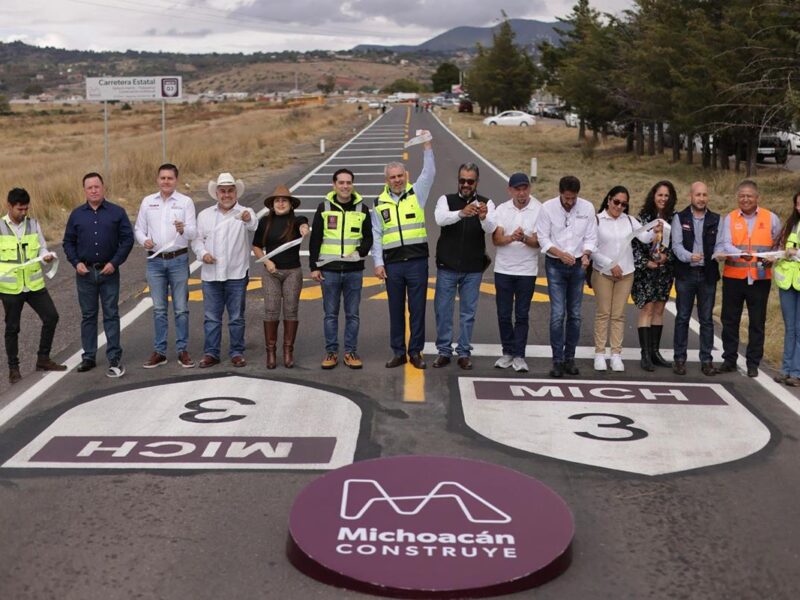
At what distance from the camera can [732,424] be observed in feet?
24.6

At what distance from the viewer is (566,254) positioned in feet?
28.1

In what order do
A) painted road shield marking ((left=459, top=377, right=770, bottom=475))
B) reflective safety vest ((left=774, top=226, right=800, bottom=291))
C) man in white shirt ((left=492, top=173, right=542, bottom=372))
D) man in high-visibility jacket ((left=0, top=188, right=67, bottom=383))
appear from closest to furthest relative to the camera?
painted road shield marking ((left=459, top=377, right=770, bottom=475)) < reflective safety vest ((left=774, top=226, right=800, bottom=291)) < man in high-visibility jacket ((left=0, top=188, right=67, bottom=383)) < man in white shirt ((left=492, top=173, right=542, bottom=372))

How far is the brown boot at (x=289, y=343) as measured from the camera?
29.6ft

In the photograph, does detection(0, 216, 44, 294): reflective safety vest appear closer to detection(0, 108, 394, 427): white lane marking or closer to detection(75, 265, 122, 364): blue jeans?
detection(75, 265, 122, 364): blue jeans

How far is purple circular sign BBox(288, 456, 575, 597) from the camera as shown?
4809mm

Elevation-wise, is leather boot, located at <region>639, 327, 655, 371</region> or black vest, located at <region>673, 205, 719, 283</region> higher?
black vest, located at <region>673, 205, 719, 283</region>

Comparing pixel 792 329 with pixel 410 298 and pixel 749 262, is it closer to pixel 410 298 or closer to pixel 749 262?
pixel 749 262

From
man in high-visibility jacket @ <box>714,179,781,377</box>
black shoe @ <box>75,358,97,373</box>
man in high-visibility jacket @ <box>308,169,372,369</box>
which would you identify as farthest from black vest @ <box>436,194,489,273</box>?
black shoe @ <box>75,358,97,373</box>

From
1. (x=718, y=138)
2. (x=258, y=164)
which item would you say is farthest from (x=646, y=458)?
→ (x=258, y=164)

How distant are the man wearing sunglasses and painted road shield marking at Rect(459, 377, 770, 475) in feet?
1.61

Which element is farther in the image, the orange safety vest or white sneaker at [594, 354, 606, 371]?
white sneaker at [594, 354, 606, 371]

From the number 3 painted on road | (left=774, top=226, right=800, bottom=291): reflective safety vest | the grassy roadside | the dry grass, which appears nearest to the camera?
the number 3 painted on road

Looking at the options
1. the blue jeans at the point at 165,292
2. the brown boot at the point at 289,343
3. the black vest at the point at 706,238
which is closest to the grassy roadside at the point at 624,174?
the black vest at the point at 706,238

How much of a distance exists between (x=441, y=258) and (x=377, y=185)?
17440 millimetres
